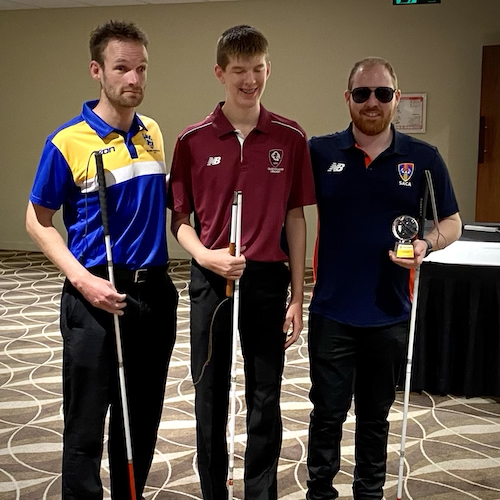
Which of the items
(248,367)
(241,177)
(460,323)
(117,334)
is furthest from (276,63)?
(117,334)

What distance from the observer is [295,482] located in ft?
10.1

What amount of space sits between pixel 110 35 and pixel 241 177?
60cm

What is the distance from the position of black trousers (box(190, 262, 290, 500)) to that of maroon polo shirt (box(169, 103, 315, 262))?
112mm

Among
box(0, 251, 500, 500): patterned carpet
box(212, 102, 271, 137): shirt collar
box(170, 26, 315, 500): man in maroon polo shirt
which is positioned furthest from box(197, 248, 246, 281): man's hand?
box(0, 251, 500, 500): patterned carpet

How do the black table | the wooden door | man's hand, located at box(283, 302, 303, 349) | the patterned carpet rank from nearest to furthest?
man's hand, located at box(283, 302, 303, 349), the patterned carpet, the black table, the wooden door

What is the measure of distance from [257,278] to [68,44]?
693cm

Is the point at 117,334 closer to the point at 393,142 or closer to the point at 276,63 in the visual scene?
the point at 393,142

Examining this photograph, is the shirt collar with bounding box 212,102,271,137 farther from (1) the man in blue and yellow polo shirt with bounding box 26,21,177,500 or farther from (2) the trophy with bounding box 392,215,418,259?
(2) the trophy with bounding box 392,215,418,259

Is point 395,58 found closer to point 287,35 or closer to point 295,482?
point 287,35

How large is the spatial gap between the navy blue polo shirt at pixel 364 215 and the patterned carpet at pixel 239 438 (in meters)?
0.99

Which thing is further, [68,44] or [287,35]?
[68,44]

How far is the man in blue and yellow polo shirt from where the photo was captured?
2168 mm

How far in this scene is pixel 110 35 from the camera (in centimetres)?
219

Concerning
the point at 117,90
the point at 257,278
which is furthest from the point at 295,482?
the point at 117,90
